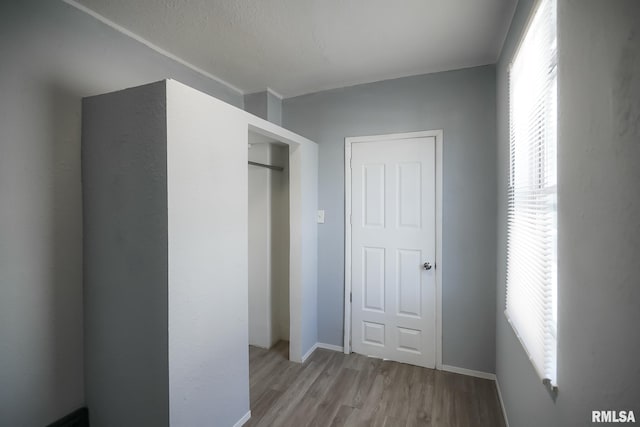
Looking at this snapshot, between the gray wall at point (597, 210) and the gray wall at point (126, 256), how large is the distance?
5.19ft

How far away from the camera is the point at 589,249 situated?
2.53ft

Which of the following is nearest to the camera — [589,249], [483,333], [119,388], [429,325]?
[589,249]

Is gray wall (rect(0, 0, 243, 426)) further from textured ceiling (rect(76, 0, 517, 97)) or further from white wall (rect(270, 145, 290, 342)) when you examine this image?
white wall (rect(270, 145, 290, 342))

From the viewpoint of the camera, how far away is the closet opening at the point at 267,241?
293cm

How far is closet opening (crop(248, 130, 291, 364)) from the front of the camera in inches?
115

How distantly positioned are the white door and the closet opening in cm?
79

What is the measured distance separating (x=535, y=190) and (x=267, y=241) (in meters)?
2.27

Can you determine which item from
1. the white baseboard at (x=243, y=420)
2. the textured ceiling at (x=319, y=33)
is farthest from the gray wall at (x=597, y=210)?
the white baseboard at (x=243, y=420)

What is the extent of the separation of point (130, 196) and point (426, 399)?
7.79 feet

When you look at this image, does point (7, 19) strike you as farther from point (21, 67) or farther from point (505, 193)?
point (505, 193)

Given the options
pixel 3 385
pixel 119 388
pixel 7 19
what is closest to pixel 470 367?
pixel 119 388

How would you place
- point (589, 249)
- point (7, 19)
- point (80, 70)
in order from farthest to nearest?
point (80, 70), point (7, 19), point (589, 249)

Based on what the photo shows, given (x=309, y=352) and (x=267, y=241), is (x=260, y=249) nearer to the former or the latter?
(x=267, y=241)

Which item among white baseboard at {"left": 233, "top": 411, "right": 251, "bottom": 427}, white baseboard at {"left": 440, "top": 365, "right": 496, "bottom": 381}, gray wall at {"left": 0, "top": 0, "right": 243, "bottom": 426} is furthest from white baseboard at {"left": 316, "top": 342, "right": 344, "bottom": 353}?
gray wall at {"left": 0, "top": 0, "right": 243, "bottom": 426}
